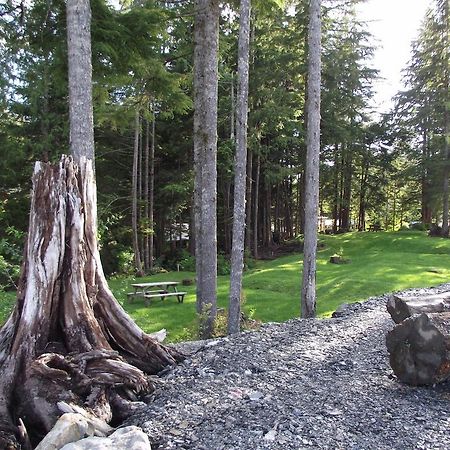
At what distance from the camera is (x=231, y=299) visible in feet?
30.2

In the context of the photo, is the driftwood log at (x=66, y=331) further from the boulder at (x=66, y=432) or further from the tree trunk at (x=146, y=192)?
the tree trunk at (x=146, y=192)

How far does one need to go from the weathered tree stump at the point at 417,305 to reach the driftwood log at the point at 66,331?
2863mm

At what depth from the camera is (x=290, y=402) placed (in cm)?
410

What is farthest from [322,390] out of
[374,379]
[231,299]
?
[231,299]

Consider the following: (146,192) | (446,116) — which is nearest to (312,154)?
(146,192)

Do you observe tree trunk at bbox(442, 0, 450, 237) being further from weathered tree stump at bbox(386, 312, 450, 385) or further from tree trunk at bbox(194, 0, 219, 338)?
weathered tree stump at bbox(386, 312, 450, 385)

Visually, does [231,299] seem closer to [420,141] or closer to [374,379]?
[374,379]

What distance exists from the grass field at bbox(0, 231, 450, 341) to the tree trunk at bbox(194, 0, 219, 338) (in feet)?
3.46

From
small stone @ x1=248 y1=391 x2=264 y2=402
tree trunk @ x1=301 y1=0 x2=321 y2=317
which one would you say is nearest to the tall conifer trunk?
small stone @ x1=248 y1=391 x2=264 y2=402

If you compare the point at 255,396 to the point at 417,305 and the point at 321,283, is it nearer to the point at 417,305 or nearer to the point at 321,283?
the point at 417,305

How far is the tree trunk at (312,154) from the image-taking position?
973cm

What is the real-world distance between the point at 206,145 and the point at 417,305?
527 centimetres

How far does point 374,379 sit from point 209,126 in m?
6.01

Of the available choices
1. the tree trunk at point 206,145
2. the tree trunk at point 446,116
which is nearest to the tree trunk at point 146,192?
the tree trunk at point 206,145
